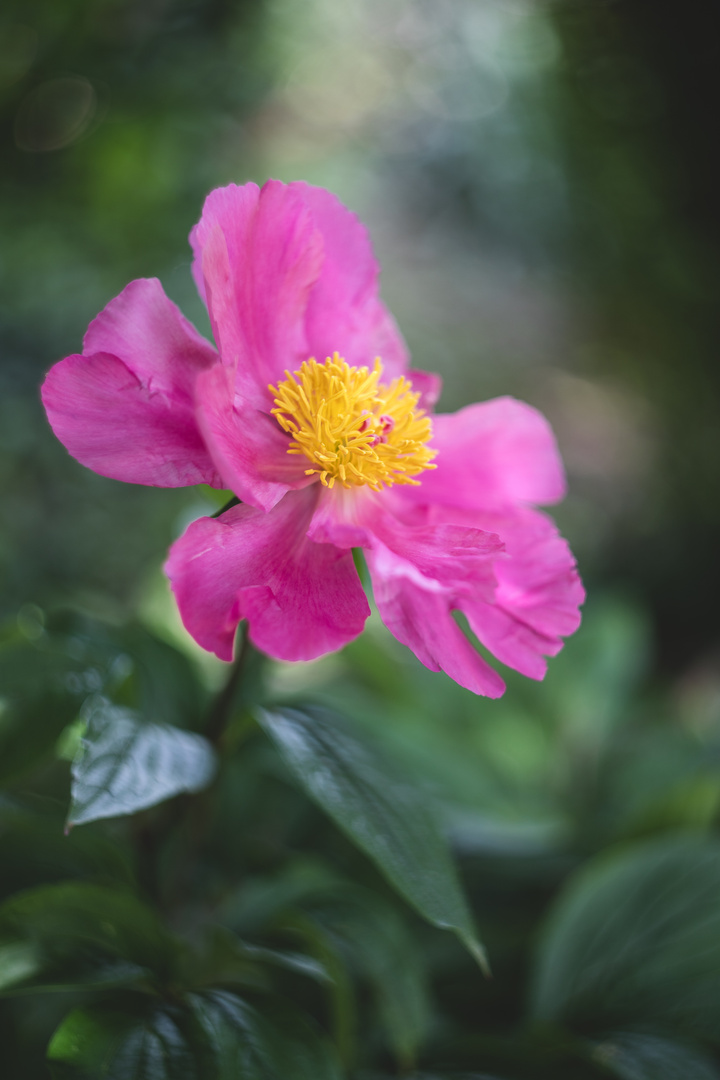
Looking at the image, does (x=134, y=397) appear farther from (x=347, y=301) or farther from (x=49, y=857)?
(x=49, y=857)

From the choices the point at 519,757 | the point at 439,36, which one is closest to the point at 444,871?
the point at 519,757

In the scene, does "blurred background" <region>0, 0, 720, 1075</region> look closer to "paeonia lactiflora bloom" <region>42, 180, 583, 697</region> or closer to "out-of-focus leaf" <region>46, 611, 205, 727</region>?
"out-of-focus leaf" <region>46, 611, 205, 727</region>

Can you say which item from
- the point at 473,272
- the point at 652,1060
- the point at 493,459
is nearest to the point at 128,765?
the point at 493,459

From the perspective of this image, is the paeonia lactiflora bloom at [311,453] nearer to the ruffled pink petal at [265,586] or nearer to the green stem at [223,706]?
the ruffled pink petal at [265,586]

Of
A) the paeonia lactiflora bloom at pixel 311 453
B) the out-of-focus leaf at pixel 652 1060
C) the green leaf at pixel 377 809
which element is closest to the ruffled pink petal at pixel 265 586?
the paeonia lactiflora bloom at pixel 311 453

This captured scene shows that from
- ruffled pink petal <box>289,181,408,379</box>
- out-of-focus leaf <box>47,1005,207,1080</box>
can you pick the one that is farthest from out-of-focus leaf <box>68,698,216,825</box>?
ruffled pink petal <box>289,181,408,379</box>

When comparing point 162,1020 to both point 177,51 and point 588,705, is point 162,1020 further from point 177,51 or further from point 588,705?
point 177,51
